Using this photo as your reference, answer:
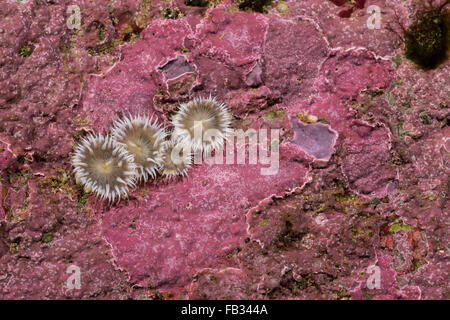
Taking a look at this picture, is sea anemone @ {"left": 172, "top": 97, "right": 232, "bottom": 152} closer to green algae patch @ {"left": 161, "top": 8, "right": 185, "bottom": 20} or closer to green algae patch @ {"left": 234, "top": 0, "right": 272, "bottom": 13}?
green algae patch @ {"left": 161, "top": 8, "right": 185, "bottom": 20}

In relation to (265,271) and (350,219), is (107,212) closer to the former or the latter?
(265,271)

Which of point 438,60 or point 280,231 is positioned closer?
point 280,231

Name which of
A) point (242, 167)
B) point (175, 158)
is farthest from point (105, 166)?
point (242, 167)

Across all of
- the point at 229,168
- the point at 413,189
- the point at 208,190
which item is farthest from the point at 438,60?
the point at 208,190

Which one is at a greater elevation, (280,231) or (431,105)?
(431,105)

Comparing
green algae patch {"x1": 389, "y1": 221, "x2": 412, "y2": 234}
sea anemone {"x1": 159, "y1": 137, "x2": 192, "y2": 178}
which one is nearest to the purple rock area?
green algae patch {"x1": 389, "y1": 221, "x2": 412, "y2": 234}

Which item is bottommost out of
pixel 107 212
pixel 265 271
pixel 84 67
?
pixel 265 271
